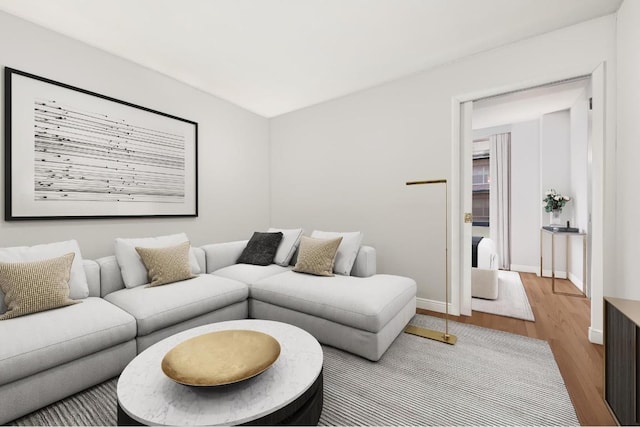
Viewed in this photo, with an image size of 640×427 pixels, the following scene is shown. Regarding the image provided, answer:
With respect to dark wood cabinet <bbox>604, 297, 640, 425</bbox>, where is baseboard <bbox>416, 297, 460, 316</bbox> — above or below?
below

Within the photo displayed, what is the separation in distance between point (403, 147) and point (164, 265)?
9.13 feet

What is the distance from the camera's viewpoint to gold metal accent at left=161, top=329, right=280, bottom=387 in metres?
1.24

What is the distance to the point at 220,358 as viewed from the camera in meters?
1.39

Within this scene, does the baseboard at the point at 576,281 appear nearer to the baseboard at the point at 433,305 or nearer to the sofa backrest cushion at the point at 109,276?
the baseboard at the point at 433,305

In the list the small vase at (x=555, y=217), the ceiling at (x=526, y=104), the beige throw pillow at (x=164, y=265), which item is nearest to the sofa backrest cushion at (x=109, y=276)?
the beige throw pillow at (x=164, y=265)

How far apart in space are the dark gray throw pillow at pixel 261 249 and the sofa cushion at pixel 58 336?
1.46 m

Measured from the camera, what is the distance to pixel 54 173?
97.3 inches

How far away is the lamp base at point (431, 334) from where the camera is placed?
2374 millimetres

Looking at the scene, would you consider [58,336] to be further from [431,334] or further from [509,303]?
[509,303]

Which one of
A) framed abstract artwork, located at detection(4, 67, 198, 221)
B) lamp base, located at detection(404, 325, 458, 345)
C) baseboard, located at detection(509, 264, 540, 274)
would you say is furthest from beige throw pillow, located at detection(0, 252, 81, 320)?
baseboard, located at detection(509, 264, 540, 274)

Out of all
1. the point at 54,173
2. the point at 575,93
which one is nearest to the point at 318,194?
the point at 54,173

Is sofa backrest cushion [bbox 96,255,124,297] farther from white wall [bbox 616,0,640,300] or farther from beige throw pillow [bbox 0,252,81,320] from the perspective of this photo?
white wall [bbox 616,0,640,300]

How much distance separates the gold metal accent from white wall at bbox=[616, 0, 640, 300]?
8.07ft

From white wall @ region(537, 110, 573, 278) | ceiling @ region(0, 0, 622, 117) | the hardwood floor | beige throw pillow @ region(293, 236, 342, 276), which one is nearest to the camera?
the hardwood floor
